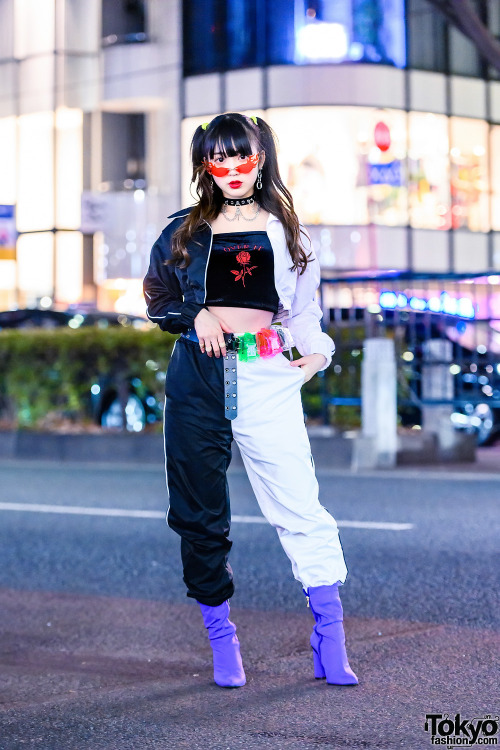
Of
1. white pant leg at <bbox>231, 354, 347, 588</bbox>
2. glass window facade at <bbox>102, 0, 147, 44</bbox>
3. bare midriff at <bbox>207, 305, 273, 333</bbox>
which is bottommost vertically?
white pant leg at <bbox>231, 354, 347, 588</bbox>

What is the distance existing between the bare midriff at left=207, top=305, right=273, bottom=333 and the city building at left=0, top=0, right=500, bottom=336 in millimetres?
24152

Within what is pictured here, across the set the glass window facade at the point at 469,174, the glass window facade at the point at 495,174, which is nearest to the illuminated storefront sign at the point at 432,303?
the glass window facade at the point at 469,174

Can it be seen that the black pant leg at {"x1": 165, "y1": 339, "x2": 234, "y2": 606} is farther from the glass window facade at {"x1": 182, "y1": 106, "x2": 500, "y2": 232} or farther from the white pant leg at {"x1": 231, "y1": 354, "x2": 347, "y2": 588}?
the glass window facade at {"x1": 182, "y1": 106, "x2": 500, "y2": 232}

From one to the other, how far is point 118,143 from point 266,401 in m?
30.2

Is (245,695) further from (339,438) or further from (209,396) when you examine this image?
(339,438)

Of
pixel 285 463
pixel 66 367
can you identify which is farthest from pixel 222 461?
pixel 66 367

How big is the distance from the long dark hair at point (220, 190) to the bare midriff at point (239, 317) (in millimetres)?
172

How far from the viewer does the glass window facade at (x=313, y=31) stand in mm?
29250

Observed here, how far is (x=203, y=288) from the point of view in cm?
382

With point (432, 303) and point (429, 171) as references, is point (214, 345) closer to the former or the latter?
point (432, 303)

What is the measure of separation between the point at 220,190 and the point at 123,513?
14.6 feet

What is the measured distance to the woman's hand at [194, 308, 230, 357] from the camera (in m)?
3.73

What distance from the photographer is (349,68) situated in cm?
2933

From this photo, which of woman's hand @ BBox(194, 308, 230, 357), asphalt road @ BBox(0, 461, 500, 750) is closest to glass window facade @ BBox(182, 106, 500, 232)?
asphalt road @ BBox(0, 461, 500, 750)
